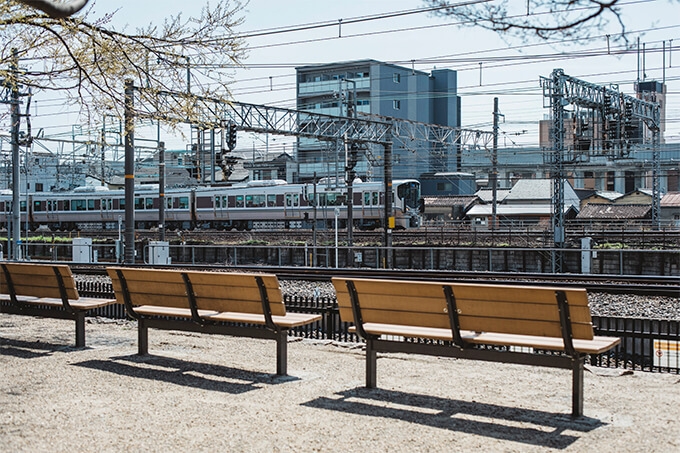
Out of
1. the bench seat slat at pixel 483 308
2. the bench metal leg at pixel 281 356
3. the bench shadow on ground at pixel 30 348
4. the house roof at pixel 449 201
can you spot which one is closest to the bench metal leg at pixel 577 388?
the bench seat slat at pixel 483 308

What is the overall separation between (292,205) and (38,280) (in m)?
40.4

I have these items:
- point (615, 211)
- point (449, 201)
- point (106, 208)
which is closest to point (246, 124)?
point (106, 208)

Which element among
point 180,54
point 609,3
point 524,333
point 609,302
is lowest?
point 609,302

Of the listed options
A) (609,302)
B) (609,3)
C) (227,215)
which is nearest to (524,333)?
(609,3)

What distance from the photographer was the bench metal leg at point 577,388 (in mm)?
5773

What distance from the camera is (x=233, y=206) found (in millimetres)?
52688

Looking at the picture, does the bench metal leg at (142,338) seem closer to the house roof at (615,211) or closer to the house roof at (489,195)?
the house roof at (615,211)

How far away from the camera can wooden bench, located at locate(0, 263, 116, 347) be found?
29.9 ft

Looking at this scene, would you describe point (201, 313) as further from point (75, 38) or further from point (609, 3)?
point (75, 38)

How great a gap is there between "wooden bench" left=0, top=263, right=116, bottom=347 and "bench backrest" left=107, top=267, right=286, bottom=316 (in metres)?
0.64

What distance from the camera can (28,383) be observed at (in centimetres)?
704

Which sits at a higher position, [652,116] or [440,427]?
[652,116]

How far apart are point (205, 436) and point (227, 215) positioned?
48334 millimetres

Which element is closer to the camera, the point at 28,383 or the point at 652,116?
the point at 28,383
